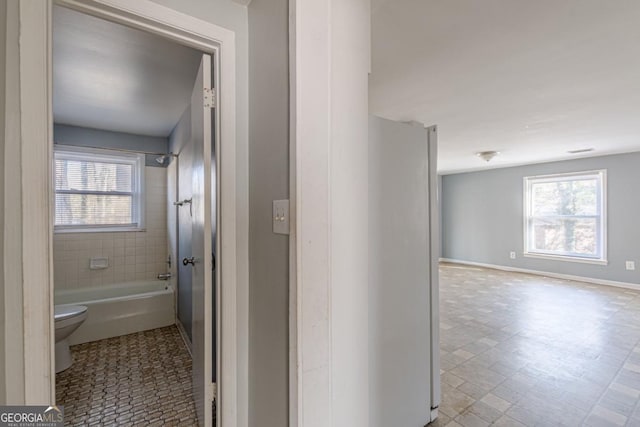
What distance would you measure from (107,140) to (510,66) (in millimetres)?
4207

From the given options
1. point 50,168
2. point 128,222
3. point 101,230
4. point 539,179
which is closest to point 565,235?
point 539,179

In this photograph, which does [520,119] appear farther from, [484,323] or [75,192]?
[75,192]

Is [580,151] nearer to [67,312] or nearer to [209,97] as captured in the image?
[209,97]

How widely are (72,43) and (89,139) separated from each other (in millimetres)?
2017

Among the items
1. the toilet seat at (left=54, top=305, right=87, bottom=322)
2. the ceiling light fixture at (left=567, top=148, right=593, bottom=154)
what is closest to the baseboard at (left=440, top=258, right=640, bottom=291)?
the ceiling light fixture at (left=567, top=148, right=593, bottom=154)

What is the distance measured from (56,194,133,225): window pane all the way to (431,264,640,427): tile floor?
3.90 m

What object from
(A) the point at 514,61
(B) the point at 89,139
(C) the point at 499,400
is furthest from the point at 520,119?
(B) the point at 89,139

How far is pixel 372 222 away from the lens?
130cm

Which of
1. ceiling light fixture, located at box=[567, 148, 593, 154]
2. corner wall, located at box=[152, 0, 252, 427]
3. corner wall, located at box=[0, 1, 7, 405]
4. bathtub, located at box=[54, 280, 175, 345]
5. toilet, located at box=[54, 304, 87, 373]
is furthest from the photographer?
ceiling light fixture, located at box=[567, 148, 593, 154]

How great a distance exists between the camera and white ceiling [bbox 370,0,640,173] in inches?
56.4

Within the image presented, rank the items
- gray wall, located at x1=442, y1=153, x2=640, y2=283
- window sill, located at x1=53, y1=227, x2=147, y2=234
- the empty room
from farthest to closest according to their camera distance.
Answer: gray wall, located at x1=442, y1=153, x2=640, y2=283 → window sill, located at x1=53, y1=227, x2=147, y2=234 → the empty room

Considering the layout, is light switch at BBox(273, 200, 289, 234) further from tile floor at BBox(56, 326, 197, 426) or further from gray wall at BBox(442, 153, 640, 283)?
gray wall at BBox(442, 153, 640, 283)

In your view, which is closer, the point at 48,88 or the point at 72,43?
the point at 48,88

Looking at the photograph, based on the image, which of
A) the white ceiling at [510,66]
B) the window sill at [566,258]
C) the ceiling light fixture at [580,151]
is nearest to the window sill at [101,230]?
the white ceiling at [510,66]
